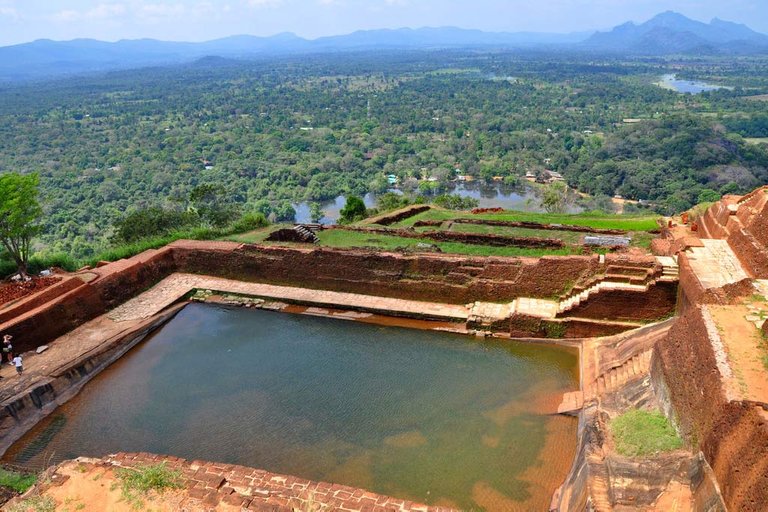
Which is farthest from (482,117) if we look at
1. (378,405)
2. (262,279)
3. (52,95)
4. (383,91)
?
(52,95)

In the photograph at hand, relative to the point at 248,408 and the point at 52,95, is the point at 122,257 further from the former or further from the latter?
the point at 52,95

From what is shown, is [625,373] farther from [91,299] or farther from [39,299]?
[39,299]

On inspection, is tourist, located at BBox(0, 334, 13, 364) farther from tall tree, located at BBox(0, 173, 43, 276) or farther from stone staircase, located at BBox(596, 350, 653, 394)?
stone staircase, located at BBox(596, 350, 653, 394)

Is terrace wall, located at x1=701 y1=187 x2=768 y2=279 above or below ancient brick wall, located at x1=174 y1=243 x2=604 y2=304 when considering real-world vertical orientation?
above

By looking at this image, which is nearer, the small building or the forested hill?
the forested hill

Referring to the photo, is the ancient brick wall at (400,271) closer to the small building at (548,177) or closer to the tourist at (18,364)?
the tourist at (18,364)

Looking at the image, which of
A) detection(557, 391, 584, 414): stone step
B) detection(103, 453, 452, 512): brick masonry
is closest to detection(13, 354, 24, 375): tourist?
detection(103, 453, 452, 512): brick masonry
